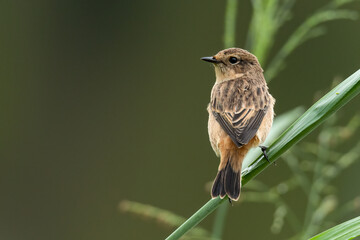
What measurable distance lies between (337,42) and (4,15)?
361 centimetres

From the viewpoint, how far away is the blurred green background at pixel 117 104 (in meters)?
6.17

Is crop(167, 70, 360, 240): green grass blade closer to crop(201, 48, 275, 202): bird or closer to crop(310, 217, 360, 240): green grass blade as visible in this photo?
crop(310, 217, 360, 240): green grass blade

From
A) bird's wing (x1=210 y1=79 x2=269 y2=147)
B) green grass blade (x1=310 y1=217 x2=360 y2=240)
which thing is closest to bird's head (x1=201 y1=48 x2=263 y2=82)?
bird's wing (x1=210 y1=79 x2=269 y2=147)

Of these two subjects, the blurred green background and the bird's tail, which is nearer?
the bird's tail

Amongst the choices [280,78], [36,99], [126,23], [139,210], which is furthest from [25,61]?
[139,210]

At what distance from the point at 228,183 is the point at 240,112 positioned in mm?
658

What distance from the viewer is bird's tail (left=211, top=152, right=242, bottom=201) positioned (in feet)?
6.85

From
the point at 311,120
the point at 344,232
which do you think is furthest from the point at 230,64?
the point at 344,232

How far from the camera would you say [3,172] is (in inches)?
253

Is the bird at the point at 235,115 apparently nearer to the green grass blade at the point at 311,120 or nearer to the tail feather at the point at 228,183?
the tail feather at the point at 228,183

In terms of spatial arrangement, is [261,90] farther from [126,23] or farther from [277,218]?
[126,23]

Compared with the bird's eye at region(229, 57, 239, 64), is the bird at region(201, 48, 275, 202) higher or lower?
lower

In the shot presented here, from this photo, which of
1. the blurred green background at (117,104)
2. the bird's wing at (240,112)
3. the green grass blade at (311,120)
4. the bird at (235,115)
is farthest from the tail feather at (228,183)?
the blurred green background at (117,104)

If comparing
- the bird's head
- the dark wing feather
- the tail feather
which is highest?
the bird's head
